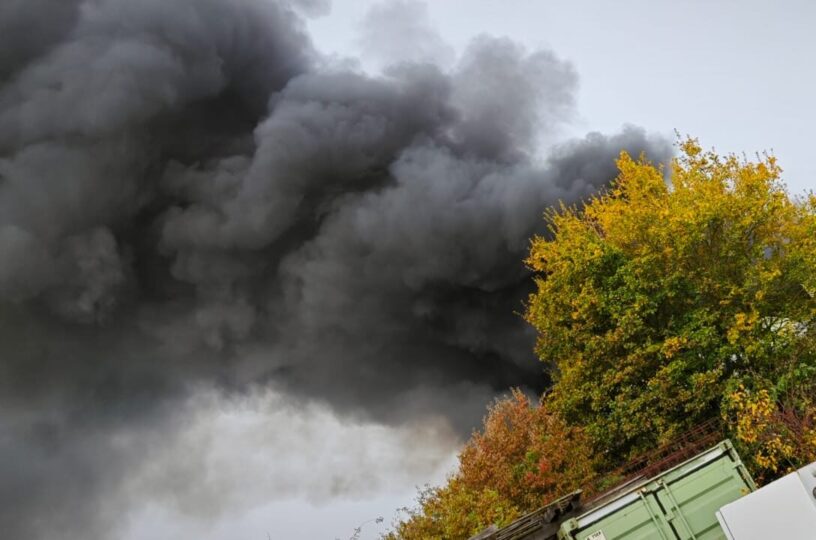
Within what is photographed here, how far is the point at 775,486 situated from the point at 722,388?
39.9ft

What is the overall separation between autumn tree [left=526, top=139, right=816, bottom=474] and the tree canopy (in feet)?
0.20

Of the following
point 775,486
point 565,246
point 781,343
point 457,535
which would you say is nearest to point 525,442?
point 457,535

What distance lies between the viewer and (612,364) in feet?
80.3

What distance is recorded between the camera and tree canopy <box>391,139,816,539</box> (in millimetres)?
22922

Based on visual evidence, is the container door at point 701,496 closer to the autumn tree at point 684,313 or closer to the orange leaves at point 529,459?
the autumn tree at point 684,313

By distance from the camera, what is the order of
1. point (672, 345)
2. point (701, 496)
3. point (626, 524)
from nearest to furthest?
point (626, 524), point (701, 496), point (672, 345)

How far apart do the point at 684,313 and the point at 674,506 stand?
41.5 feet

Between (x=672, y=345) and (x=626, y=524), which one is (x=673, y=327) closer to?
(x=672, y=345)

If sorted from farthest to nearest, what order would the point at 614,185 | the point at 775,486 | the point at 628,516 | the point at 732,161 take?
the point at 614,185 → the point at 732,161 → the point at 628,516 → the point at 775,486

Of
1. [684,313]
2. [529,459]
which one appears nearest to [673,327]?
[684,313]

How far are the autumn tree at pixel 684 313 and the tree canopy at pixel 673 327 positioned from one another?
6 cm

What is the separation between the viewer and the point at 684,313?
24734 mm

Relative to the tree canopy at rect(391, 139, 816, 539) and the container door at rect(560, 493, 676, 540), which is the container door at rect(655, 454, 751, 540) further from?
the tree canopy at rect(391, 139, 816, 539)

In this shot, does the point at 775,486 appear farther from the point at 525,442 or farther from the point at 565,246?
the point at 525,442
